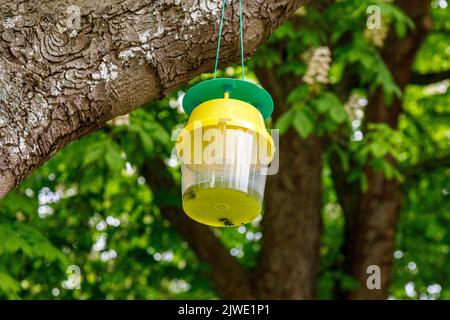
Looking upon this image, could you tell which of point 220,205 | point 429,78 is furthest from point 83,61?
point 429,78

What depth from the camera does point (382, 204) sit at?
5.33m

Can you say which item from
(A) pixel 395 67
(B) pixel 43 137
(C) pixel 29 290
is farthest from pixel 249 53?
(A) pixel 395 67

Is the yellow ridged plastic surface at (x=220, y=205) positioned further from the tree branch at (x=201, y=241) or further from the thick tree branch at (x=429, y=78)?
the thick tree branch at (x=429, y=78)

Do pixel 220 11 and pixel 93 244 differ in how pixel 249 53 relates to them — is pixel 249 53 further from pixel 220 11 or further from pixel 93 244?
pixel 93 244

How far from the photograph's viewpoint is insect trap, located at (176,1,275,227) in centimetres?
191

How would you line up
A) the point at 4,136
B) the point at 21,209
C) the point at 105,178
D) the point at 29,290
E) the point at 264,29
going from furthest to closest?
the point at 29,290 < the point at 105,178 < the point at 21,209 < the point at 264,29 < the point at 4,136

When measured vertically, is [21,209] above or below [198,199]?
above

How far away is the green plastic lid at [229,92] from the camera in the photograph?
1.99 meters

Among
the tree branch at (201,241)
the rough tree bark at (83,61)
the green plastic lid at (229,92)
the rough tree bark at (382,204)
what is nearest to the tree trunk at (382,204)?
the rough tree bark at (382,204)

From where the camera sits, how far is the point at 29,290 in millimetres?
4719

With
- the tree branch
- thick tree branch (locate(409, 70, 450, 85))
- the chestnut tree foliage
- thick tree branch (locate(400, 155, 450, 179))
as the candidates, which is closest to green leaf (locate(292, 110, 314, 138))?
the chestnut tree foliage

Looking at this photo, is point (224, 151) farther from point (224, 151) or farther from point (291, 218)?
point (291, 218)

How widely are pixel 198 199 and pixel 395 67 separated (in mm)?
3834

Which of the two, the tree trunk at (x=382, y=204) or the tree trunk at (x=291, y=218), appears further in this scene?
the tree trunk at (x=382, y=204)
